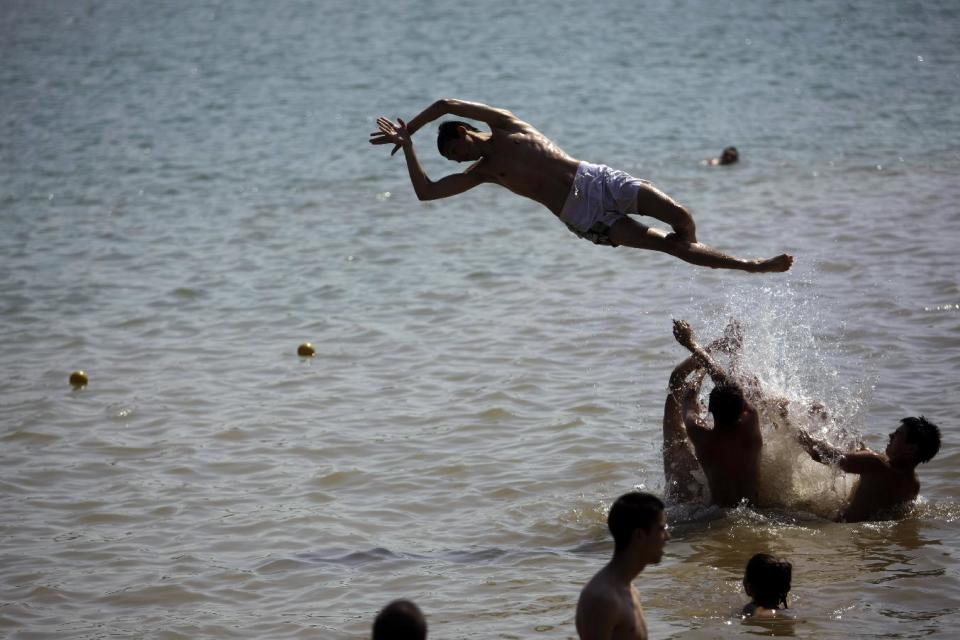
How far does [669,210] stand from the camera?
8.59m

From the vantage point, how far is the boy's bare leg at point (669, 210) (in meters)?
8.57

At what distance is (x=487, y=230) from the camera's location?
18.4 meters

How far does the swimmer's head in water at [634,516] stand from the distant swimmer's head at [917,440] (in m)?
3.25

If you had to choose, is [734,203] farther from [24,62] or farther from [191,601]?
[24,62]

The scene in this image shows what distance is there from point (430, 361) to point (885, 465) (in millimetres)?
5374

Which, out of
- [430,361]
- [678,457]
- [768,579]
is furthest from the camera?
[430,361]

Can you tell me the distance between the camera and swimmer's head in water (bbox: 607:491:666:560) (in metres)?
5.52

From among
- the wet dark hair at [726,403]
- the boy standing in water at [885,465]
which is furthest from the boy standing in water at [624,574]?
the boy standing in water at [885,465]

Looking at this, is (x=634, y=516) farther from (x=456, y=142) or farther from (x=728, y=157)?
(x=728, y=157)

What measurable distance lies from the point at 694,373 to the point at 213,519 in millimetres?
3628

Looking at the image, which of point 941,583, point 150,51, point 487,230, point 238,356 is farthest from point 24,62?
point 941,583

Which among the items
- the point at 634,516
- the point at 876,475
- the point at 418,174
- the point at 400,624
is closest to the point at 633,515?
the point at 634,516

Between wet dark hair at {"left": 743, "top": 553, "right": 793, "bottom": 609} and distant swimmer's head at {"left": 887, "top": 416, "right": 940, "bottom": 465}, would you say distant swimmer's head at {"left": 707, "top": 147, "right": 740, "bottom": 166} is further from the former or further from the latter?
wet dark hair at {"left": 743, "top": 553, "right": 793, "bottom": 609}

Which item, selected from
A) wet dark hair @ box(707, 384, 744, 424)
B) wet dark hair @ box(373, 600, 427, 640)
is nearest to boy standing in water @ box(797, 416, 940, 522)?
wet dark hair @ box(707, 384, 744, 424)
